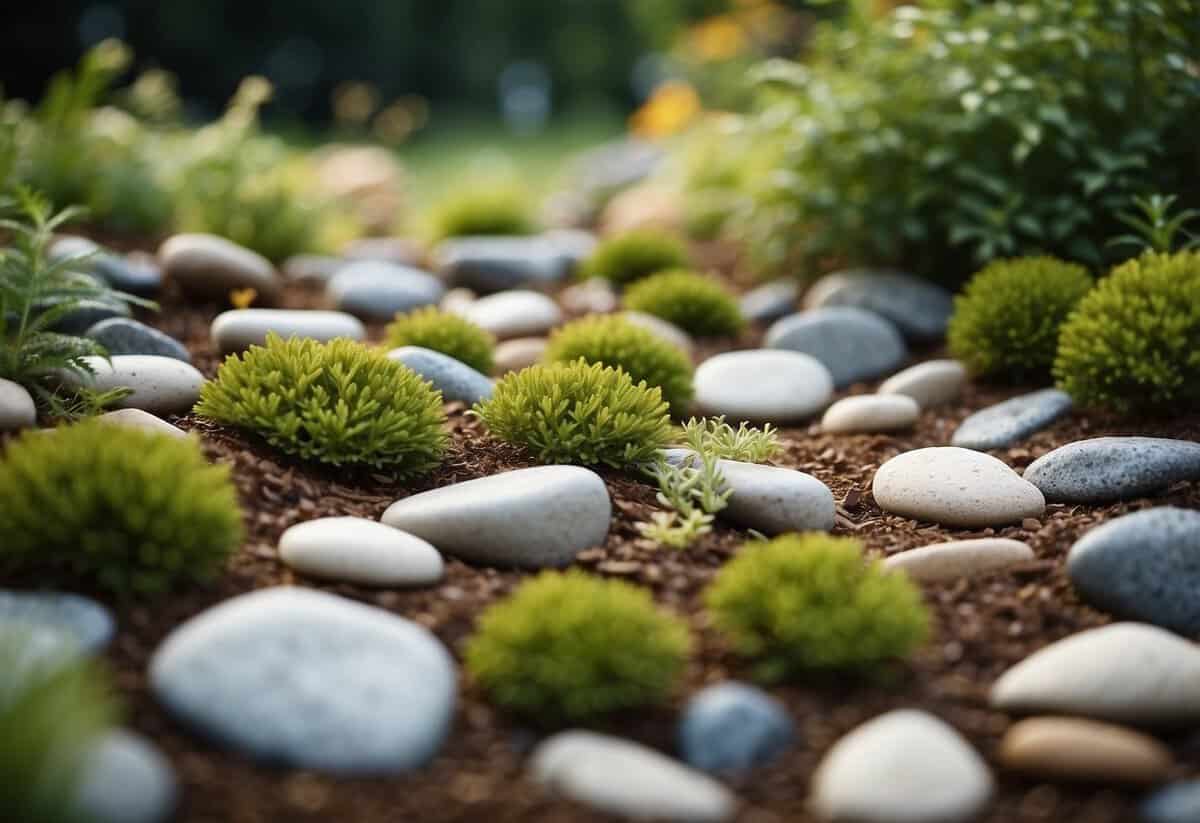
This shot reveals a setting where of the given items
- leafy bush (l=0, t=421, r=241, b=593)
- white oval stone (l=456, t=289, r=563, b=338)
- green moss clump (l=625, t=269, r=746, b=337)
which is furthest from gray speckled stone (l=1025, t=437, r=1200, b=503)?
leafy bush (l=0, t=421, r=241, b=593)

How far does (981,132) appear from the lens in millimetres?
5547

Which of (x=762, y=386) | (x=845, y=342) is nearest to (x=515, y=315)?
(x=762, y=386)

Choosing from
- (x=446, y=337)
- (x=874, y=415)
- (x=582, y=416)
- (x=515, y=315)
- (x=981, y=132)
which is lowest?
(x=582, y=416)

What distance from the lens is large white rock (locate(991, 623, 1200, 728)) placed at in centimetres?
264

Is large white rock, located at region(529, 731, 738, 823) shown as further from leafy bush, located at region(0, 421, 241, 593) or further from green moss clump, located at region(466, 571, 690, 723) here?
leafy bush, located at region(0, 421, 241, 593)

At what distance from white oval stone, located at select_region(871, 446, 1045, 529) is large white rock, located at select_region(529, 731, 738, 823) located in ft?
5.55

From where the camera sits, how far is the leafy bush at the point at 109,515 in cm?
279

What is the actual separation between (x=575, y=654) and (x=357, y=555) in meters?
0.78

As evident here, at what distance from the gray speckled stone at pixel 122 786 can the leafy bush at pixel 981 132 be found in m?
4.28

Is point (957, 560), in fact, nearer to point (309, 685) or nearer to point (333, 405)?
point (309, 685)

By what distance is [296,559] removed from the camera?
3.08 metres

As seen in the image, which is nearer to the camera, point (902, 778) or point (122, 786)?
point (122, 786)

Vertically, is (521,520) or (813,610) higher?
(813,610)

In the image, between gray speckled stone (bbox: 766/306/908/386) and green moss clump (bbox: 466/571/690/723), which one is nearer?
green moss clump (bbox: 466/571/690/723)
